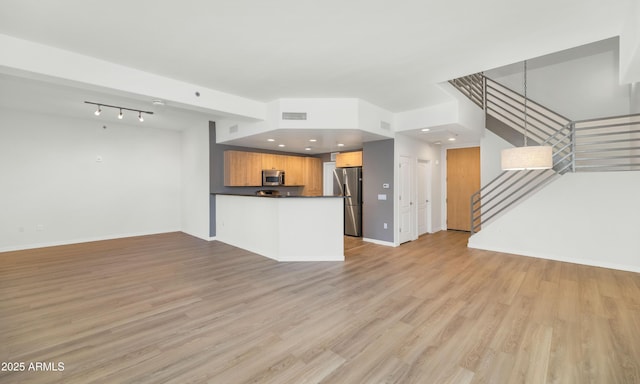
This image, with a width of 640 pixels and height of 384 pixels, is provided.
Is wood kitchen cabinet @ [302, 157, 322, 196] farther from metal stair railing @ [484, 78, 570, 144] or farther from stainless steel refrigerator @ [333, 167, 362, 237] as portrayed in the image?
metal stair railing @ [484, 78, 570, 144]

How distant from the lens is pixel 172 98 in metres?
4.09

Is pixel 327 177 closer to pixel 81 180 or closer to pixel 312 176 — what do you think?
pixel 312 176

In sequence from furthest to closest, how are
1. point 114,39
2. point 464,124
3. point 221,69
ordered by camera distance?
point 464,124
point 221,69
point 114,39

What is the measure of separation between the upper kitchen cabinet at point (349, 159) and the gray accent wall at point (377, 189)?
30.5 inches

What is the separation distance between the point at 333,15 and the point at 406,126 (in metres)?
3.70

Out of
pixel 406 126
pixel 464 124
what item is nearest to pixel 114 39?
pixel 406 126

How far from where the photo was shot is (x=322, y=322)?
9.14 feet

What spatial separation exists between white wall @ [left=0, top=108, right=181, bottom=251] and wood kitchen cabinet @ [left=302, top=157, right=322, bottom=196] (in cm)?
388

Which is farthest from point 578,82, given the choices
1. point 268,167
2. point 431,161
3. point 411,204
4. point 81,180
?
point 81,180

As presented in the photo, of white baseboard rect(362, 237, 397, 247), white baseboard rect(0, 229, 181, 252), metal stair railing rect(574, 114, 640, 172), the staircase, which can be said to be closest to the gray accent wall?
white baseboard rect(362, 237, 397, 247)

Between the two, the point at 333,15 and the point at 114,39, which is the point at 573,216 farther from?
the point at 114,39

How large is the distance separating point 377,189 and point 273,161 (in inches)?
125

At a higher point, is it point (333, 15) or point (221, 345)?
point (333, 15)

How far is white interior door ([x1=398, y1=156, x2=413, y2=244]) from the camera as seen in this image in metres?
6.38
